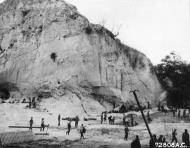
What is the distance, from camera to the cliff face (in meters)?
39.6

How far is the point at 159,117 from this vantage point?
108 feet

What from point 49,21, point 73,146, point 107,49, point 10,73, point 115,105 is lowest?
point 73,146

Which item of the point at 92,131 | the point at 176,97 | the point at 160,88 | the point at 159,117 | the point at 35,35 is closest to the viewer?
the point at 92,131

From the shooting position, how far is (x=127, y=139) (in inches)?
936


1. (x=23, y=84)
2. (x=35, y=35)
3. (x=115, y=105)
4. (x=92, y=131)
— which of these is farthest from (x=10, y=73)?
(x=92, y=131)

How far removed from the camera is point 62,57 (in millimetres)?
40875

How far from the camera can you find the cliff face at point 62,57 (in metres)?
39.6

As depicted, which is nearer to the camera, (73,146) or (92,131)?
(73,146)

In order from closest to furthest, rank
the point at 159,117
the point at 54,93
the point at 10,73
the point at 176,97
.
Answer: the point at 159,117, the point at 54,93, the point at 10,73, the point at 176,97

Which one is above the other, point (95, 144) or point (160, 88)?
point (160, 88)

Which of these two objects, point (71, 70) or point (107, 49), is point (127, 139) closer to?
point (71, 70)

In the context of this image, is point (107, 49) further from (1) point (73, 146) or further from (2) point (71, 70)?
(1) point (73, 146)

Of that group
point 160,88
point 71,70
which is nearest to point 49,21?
point 71,70

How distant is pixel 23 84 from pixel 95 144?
20162 millimetres
